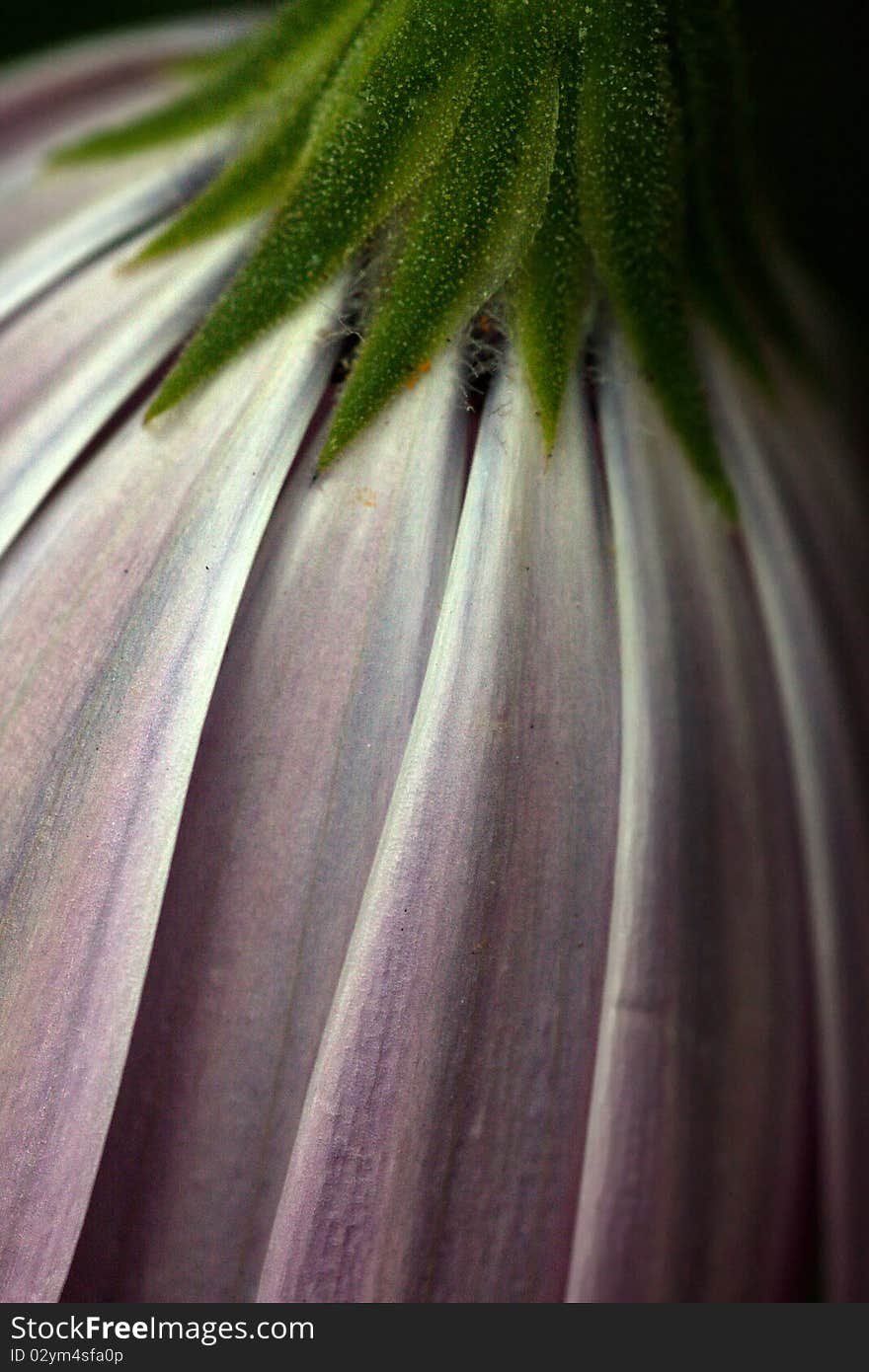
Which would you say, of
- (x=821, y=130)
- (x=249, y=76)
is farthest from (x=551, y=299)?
(x=821, y=130)

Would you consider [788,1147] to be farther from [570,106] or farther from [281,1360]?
[570,106]

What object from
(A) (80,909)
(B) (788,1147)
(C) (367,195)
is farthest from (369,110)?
(B) (788,1147)

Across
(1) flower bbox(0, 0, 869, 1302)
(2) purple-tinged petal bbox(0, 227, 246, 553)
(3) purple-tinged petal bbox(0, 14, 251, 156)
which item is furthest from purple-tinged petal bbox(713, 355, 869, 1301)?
(3) purple-tinged petal bbox(0, 14, 251, 156)

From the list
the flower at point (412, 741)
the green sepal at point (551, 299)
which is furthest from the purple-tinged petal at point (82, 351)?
the green sepal at point (551, 299)

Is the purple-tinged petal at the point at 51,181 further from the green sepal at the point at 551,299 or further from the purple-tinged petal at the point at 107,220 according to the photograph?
the green sepal at the point at 551,299

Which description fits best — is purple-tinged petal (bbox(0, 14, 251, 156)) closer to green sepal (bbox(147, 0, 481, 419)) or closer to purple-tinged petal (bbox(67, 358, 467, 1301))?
green sepal (bbox(147, 0, 481, 419))

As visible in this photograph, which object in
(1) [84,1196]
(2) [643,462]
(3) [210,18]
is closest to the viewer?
(1) [84,1196]

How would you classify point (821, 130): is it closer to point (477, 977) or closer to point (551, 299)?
point (551, 299)
